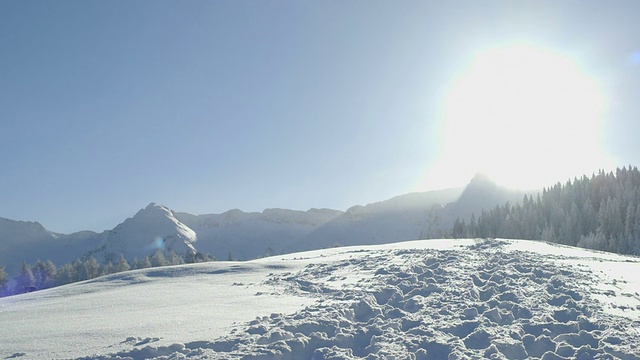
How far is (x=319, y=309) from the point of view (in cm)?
→ 900

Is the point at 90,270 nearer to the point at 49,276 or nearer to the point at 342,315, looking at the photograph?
the point at 49,276

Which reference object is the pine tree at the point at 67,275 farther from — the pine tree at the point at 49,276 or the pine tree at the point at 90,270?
the pine tree at the point at 90,270

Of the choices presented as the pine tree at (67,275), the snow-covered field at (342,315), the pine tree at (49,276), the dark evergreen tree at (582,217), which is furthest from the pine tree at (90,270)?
the snow-covered field at (342,315)

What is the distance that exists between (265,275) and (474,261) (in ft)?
22.4

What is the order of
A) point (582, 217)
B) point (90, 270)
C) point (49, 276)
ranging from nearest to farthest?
1. point (582, 217)
2. point (90, 270)
3. point (49, 276)

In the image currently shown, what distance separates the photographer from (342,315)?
8.54m

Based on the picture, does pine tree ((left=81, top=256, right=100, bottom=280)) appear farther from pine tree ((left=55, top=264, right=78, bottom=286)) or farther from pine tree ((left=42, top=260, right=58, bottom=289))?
pine tree ((left=42, top=260, right=58, bottom=289))

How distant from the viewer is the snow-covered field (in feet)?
22.2

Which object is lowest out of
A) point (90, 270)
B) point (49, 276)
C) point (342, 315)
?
point (49, 276)

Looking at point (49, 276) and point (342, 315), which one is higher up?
point (342, 315)

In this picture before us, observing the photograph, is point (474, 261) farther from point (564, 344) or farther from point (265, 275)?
point (564, 344)

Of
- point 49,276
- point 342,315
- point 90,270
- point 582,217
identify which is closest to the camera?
point 342,315

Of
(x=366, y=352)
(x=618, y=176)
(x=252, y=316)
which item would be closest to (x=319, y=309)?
(x=252, y=316)

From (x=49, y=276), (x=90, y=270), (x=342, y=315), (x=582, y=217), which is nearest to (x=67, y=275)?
(x=90, y=270)
